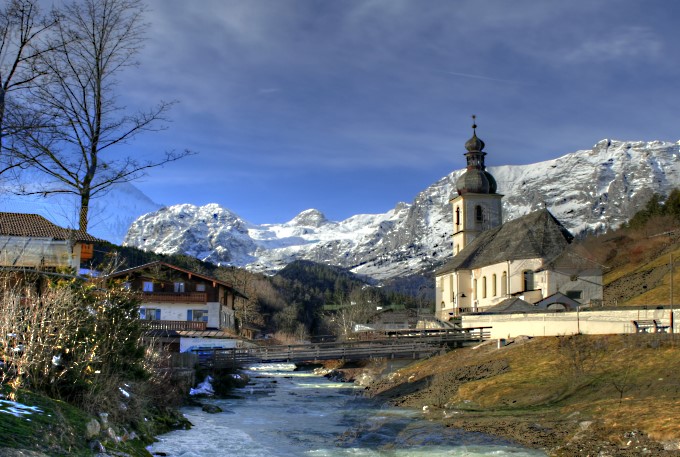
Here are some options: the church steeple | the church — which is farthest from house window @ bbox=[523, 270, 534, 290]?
the church steeple

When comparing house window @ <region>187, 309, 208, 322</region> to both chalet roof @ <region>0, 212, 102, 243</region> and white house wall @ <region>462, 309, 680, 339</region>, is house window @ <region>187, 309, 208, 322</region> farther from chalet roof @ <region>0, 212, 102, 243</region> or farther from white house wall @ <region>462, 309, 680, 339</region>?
white house wall @ <region>462, 309, 680, 339</region>

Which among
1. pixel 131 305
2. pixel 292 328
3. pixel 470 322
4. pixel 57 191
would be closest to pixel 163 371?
pixel 131 305

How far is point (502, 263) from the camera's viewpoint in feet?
232

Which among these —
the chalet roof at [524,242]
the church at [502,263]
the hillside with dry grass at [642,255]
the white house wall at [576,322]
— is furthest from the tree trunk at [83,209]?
the chalet roof at [524,242]

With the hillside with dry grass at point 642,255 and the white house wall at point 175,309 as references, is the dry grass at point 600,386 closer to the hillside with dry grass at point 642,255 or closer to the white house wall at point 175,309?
the hillside with dry grass at point 642,255

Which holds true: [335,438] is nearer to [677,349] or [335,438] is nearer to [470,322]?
[677,349]

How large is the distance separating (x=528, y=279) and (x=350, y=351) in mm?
24483

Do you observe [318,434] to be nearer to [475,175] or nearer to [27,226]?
[27,226]

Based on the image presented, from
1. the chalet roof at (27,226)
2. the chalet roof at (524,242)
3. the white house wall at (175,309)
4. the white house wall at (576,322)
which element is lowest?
the white house wall at (576,322)

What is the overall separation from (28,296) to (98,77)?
7.57 meters

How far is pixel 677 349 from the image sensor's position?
32.0 m

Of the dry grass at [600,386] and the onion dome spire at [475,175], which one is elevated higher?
the onion dome spire at [475,175]

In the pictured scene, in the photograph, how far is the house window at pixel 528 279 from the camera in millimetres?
66938

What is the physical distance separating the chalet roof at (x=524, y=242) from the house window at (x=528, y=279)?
4.64 feet
